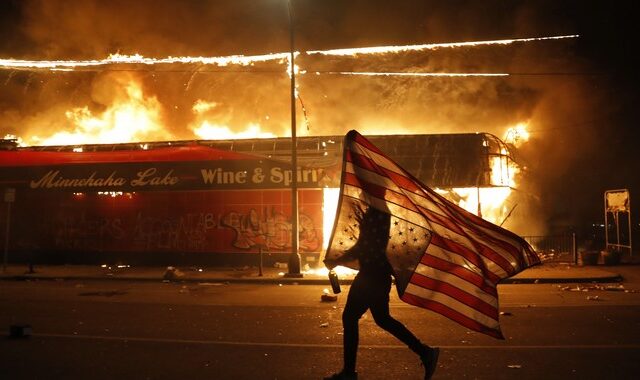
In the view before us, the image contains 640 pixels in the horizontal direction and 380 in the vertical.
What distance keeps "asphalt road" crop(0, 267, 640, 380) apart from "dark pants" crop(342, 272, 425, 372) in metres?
0.57

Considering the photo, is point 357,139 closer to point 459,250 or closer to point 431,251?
point 431,251

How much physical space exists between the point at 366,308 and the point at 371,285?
0.23 metres

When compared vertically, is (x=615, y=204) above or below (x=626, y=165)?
below

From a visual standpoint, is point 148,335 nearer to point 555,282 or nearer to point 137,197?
point 555,282

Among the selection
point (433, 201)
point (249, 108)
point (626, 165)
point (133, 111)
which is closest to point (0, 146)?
point (133, 111)

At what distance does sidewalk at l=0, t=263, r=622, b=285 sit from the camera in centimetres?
1505

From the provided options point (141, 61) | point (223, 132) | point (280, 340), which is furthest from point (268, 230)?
point (280, 340)

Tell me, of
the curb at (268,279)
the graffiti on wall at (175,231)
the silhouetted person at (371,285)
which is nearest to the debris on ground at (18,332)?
the silhouetted person at (371,285)

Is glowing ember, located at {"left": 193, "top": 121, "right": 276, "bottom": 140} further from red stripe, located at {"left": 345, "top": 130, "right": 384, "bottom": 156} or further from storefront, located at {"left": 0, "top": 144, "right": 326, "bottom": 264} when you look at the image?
red stripe, located at {"left": 345, "top": 130, "right": 384, "bottom": 156}

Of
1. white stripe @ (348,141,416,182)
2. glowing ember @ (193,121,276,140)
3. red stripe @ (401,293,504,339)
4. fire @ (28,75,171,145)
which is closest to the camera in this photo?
red stripe @ (401,293,504,339)

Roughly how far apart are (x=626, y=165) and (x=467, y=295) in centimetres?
2939

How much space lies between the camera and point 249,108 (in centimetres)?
2522

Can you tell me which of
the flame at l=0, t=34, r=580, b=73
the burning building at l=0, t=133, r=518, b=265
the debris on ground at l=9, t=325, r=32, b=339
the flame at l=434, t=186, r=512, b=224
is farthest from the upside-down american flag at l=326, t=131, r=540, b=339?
the flame at l=0, t=34, r=580, b=73

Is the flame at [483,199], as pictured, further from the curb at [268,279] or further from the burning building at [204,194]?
the curb at [268,279]
